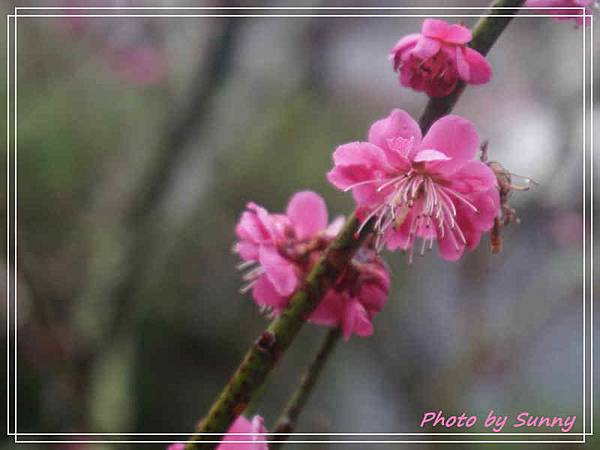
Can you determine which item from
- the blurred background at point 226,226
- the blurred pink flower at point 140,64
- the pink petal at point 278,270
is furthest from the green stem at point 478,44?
the blurred pink flower at point 140,64

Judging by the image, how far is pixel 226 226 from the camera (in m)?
1.66

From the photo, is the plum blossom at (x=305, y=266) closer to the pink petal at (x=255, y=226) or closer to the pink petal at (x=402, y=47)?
the pink petal at (x=255, y=226)

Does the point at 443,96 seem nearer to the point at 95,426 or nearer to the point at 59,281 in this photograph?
the point at 95,426

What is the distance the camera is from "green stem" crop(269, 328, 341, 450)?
1.11 ft

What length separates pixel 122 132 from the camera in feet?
4.82

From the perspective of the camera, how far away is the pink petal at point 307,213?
1.25ft

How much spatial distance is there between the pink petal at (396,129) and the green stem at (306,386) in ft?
0.37

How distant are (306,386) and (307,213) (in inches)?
4.3

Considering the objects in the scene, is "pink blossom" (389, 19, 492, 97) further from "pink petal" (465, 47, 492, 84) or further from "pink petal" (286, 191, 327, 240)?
"pink petal" (286, 191, 327, 240)

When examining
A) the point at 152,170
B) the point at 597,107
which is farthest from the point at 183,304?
the point at 597,107

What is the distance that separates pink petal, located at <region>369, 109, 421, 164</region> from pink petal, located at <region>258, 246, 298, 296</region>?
89mm

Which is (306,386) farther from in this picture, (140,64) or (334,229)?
(140,64)

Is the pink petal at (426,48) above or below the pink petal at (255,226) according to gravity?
above

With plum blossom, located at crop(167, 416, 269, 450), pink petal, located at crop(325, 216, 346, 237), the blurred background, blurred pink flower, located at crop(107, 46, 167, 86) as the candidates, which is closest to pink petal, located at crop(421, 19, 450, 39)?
pink petal, located at crop(325, 216, 346, 237)
